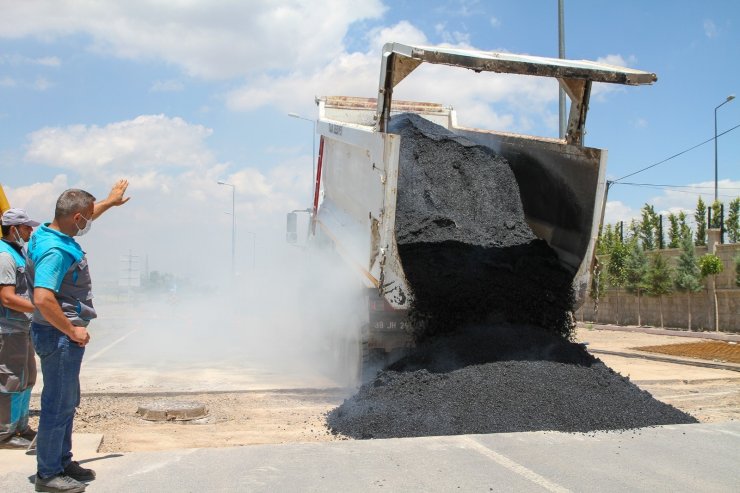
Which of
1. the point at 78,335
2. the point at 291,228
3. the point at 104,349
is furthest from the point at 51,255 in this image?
the point at 104,349

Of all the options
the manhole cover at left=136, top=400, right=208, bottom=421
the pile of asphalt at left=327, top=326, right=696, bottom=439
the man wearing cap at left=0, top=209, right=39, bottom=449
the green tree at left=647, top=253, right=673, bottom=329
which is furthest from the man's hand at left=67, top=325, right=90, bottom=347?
the green tree at left=647, top=253, right=673, bottom=329

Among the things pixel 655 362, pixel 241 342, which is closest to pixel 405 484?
pixel 655 362

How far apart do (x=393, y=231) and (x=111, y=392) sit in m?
3.94

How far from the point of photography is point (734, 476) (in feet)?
14.1

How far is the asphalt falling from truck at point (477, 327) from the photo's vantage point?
5.49m

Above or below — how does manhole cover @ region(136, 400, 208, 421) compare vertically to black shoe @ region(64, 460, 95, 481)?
below

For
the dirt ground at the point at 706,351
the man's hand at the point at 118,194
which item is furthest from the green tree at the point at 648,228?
the man's hand at the point at 118,194

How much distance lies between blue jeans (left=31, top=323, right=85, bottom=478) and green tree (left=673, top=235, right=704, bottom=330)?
2471 cm

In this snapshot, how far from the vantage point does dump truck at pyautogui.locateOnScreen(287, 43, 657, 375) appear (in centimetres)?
650

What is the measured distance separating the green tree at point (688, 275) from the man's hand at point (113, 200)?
24.1 metres

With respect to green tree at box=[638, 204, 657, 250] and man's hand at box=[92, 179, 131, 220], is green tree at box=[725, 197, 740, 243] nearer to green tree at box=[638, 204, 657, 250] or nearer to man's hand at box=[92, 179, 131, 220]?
green tree at box=[638, 204, 657, 250]

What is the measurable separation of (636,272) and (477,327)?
22.8 metres

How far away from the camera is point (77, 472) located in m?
3.89

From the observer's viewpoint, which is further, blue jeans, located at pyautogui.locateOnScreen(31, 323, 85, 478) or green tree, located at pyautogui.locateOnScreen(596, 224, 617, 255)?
green tree, located at pyautogui.locateOnScreen(596, 224, 617, 255)
